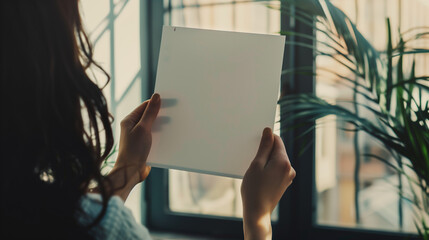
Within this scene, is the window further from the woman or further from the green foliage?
the woman

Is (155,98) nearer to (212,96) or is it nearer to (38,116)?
(212,96)

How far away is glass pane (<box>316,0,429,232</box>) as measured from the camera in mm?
1454

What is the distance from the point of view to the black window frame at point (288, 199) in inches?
56.7

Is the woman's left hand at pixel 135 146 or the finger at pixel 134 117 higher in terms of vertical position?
the finger at pixel 134 117

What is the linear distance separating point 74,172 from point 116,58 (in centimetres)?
101

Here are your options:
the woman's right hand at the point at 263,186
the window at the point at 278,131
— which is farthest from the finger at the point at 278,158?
the window at the point at 278,131

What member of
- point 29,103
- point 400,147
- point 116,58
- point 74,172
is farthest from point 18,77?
point 116,58

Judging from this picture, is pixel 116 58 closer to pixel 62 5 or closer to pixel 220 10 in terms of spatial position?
pixel 220 10

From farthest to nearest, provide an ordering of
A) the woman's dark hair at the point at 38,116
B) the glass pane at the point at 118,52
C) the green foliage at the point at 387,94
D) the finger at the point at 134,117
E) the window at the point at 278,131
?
the window at the point at 278,131
the glass pane at the point at 118,52
the green foliage at the point at 387,94
the finger at the point at 134,117
the woman's dark hair at the point at 38,116

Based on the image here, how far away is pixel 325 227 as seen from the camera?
1.49 m

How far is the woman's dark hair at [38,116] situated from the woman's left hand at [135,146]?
23 cm

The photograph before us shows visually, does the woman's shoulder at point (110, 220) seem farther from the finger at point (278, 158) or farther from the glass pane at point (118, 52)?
the glass pane at point (118, 52)

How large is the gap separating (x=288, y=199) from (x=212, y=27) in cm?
76

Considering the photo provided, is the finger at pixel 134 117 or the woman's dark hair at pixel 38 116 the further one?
the finger at pixel 134 117
